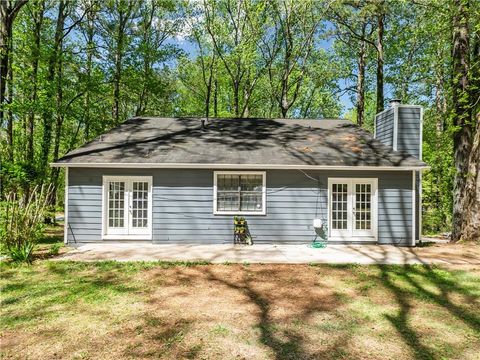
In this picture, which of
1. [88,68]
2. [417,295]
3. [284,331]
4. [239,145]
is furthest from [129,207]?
[88,68]

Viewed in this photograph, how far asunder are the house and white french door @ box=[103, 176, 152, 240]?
0.10 ft

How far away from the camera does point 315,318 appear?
4.35m

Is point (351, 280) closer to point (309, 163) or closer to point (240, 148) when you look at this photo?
point (309, 163)

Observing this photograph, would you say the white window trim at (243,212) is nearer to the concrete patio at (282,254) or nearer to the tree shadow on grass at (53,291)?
the concrete patio at (282,254)

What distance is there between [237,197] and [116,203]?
12.5 ft

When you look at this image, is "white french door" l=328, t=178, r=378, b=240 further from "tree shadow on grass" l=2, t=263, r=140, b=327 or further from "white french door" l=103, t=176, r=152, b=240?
"tree shadow on grass" l=2, t=263, r=140, b=327

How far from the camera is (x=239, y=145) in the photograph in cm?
1070

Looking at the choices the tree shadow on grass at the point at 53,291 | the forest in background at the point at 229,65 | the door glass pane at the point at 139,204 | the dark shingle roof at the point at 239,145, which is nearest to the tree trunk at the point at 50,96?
A: the forest in background at the point at 229,65

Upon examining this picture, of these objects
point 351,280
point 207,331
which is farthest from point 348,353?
point 351,280

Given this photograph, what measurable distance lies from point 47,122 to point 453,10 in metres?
15.6

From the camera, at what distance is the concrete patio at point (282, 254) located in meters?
7.47

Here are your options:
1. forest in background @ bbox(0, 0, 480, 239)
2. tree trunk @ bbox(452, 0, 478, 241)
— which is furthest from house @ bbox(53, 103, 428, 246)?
forest in background @ bbox(0, 0, 480, 239)

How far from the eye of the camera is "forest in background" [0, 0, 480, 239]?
998 centimetres

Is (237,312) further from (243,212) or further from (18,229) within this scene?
(18,229)
